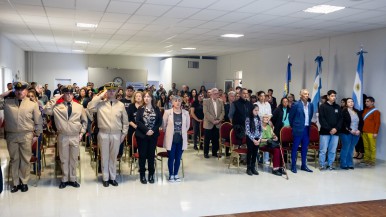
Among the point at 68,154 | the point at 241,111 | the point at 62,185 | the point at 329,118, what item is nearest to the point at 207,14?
the point at 241,111

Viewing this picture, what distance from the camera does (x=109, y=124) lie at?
529 centimetres

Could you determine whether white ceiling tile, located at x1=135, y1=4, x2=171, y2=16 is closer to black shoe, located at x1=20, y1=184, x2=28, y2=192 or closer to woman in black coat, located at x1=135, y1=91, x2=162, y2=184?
woman in black coat, located at x1=135, y1=91, x2=162, y2=184

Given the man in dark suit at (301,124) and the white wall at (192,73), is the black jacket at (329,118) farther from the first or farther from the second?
the white wall at (192,73)

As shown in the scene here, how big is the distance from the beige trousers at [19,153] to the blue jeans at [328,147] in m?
5.32

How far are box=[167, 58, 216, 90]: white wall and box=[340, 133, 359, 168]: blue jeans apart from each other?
10639 millimetres

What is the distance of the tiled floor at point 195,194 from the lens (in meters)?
4.46

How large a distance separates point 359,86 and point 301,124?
7.83 ft

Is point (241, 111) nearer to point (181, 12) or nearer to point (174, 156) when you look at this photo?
point (174, 156)

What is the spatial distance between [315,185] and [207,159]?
257 cm

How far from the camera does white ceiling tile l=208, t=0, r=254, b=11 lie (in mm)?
5828

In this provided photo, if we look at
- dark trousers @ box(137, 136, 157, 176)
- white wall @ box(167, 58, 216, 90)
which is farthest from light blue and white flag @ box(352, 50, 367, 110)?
white wall @ box(167, 58, 216, 90)

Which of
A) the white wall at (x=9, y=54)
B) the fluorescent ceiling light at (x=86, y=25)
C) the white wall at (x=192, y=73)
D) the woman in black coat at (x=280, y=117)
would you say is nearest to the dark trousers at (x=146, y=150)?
the woman in black coat at (x=280, y=117)

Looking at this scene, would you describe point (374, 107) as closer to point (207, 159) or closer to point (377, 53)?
point (377, 53)

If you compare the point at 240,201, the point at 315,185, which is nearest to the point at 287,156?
the point at 315,185
